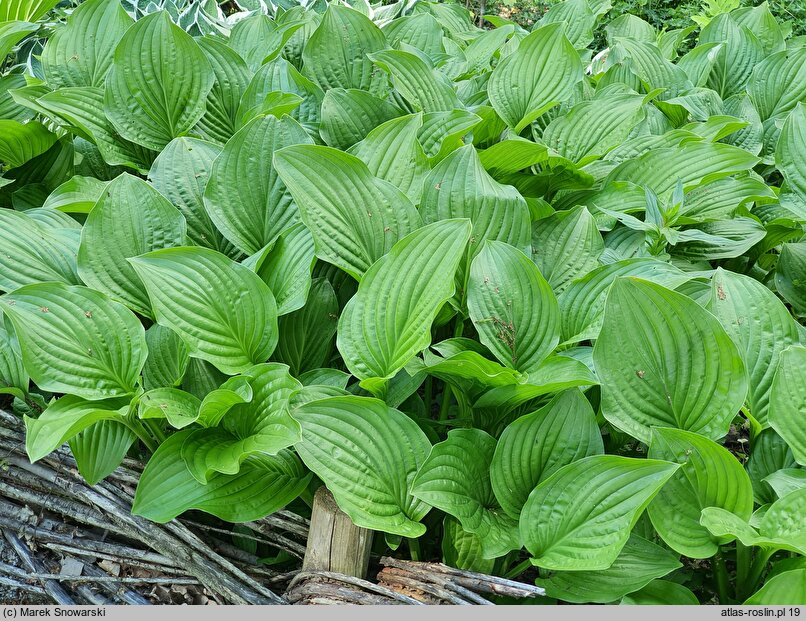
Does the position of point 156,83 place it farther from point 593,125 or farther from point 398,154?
point 593,125

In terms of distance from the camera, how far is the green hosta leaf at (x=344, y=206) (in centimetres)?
130

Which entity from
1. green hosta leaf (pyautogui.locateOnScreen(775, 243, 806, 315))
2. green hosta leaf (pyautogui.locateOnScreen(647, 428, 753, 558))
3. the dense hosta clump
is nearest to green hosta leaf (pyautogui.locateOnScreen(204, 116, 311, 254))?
the dense hosta clump

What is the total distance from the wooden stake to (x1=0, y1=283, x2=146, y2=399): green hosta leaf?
420 mm

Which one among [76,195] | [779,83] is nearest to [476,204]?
[76,195]

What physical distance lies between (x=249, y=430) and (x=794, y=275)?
53.9 inches

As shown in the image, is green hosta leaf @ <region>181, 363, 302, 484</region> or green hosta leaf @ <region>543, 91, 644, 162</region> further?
green hosta leaf @ <region>543, 91, 644, 162</region>

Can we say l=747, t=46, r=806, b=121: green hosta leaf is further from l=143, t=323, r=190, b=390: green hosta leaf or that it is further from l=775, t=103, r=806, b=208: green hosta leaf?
l=143, t=323, r=190, b=390: green hosta leaf

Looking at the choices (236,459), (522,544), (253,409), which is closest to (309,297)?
(253,409)

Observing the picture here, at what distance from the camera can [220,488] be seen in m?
1.21

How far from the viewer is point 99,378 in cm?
124

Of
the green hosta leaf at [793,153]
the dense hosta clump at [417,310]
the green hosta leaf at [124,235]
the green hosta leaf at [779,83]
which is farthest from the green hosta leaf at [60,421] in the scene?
the green hosta leaf at [779,83]

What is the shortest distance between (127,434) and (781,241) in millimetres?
1684

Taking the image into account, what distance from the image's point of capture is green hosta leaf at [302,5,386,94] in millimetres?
1837

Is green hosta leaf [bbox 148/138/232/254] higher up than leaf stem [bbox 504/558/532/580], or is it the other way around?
green hosta leaf [bbox 148/138/232/254]
